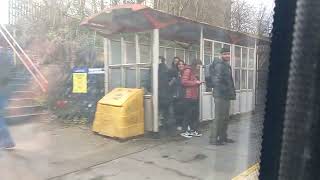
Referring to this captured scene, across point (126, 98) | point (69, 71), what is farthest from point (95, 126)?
point (69, 71)

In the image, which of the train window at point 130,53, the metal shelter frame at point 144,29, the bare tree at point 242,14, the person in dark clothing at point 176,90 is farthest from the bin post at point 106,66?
the bare tree at point 242,14

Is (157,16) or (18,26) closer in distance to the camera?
(157,16)

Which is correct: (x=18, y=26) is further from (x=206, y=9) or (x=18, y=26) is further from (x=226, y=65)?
(x=206, y=9)

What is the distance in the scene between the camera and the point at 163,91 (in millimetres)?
5047

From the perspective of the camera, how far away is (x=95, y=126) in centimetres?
505

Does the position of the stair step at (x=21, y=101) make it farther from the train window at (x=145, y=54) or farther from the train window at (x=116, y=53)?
the train window at (x=145, y=54)

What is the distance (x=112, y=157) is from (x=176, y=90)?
60.4 inches

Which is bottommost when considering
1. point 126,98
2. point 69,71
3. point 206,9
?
point 126,98

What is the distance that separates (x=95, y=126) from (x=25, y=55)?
1.45m

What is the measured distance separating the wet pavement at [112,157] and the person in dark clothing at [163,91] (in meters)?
0.26

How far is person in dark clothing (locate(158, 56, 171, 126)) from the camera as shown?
16.3 feet

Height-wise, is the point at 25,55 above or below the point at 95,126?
above

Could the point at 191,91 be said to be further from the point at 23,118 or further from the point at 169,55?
the point at 23,118

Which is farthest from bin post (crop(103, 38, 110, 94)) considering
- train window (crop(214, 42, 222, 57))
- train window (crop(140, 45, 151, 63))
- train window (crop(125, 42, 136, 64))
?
train window (crop(214, 42, 222, 57))
